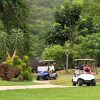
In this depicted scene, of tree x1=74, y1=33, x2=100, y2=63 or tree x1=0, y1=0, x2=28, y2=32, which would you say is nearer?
tree x1=0, y1=0, x2=28, y2=32

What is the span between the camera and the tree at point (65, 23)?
161 ft

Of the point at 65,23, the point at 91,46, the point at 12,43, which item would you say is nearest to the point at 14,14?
the point at 12,43

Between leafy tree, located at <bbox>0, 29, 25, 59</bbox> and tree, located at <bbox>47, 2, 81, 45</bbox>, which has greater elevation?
tree, located at <bbox>47, 2, 81, 45</bbox>

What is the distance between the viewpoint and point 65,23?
5006cm

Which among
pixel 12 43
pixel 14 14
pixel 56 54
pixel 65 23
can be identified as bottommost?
pixel 56 54

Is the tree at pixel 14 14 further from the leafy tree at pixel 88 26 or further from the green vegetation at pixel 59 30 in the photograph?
the leafy tree at pixel 88 26

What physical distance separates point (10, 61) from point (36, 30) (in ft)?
214

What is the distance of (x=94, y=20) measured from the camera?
156 ft

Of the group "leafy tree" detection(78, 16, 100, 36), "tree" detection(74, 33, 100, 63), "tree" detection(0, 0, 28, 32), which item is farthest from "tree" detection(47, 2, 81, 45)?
"tree" detection(0, 0, 28, 32)

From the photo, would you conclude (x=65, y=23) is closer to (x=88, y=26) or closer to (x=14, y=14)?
(x=88, y=26)

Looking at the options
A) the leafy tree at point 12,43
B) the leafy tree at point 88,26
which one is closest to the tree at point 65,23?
the leafy tree at point 88,26

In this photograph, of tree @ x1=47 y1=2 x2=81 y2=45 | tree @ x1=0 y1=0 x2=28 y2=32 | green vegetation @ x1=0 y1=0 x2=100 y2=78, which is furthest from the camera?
tree @ x1=47 y1=2 x2=81 y2=45

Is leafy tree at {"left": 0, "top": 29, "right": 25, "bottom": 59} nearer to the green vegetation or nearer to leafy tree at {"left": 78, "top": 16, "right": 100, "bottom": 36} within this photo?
the green vegetation

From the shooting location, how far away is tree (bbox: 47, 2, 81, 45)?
48.9 m
